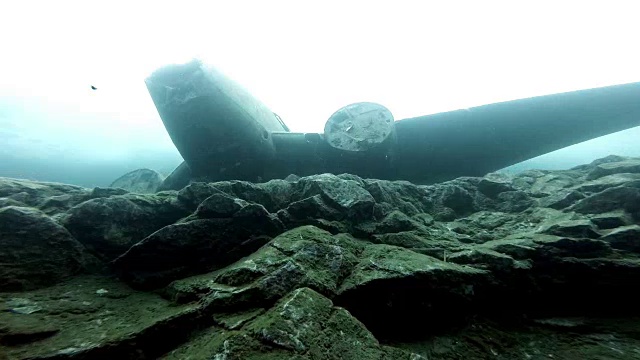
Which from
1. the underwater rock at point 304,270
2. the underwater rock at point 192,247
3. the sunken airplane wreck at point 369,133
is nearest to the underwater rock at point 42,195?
the underwater rock at point 304,270

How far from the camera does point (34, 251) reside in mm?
3072

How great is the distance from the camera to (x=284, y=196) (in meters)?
4.72

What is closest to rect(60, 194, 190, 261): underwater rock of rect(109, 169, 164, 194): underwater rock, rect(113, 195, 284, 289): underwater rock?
rect(113, 195, 284, 289): underwater rock

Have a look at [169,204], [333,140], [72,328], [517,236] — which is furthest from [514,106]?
[72,328]

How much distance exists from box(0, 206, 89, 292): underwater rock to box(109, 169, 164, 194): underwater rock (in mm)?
6226

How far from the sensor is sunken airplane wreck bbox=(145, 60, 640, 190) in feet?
23.0

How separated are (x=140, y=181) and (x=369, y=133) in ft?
25.3

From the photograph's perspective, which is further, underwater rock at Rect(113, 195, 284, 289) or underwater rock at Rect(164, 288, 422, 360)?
underwater rock at Rect(113, 195, 284, 289)

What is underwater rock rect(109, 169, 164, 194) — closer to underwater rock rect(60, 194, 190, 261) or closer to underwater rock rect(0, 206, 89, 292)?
underwater rock rect(60, 194, 190, 261)

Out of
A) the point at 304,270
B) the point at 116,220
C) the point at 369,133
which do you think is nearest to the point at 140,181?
the point at 116,220

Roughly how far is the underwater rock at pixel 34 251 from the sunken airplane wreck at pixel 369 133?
13.2 feet

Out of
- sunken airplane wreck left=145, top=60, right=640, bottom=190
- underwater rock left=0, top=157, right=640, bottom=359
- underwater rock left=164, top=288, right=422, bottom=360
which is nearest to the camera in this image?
underwater rock left=164, top=288, right=422, bottom=360

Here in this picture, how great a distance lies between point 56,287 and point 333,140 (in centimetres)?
605

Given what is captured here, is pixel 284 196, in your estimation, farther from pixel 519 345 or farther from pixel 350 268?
pixel 519 345
